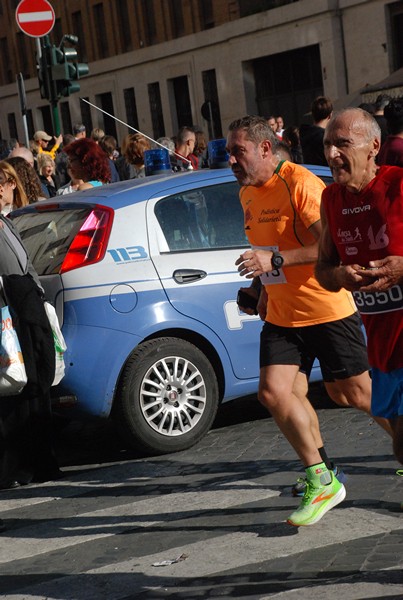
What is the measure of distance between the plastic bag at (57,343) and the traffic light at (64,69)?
932 cm

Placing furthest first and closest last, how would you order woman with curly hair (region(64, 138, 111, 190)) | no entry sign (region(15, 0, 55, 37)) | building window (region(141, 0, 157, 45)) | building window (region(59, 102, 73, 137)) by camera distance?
building window (region(59, 102, 73, 137))
building window (region(141, 0, 157, 45))
no entry sign (region(15, 0, 55, 37))
woman with curly hair (region(64, 138, 111, 190))

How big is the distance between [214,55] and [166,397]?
37.8 metres

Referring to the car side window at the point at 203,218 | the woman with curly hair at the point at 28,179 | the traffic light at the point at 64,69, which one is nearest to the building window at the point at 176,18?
the traffic light at the point at 64,69

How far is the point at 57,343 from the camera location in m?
7.32

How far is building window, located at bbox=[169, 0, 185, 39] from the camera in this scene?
4719 cm

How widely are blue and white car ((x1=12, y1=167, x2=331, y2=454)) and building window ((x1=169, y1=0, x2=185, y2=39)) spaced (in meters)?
40.0

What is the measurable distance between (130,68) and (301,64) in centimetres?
1219

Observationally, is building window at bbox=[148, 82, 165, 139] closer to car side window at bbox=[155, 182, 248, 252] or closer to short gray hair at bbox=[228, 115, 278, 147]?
car side window at bbox=[155, 182, 248, 252]

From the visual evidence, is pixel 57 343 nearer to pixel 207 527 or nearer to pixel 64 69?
pixel 207 527

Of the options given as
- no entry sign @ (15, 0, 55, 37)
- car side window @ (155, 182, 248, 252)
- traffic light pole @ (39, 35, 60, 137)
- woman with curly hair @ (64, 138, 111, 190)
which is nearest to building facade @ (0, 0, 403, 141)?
traffic light pole @ (39, 35, 60, 137)

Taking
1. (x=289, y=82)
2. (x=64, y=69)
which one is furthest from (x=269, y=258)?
(x=289, y=82)

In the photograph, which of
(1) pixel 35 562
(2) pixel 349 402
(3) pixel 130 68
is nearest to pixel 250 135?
(2) pixel 349 402

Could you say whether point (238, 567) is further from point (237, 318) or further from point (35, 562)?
point (237, 318)

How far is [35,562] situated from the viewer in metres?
5.84
